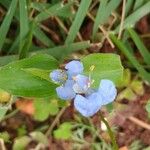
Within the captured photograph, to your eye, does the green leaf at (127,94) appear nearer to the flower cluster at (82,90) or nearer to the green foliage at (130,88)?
the green foliage at (130,88)

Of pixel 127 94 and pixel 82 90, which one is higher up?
pixel 127 94

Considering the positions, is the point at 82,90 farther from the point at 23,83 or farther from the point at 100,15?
the point at 100,15

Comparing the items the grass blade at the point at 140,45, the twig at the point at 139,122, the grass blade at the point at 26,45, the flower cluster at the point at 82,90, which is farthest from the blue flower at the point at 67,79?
the twig at the point at 139,122

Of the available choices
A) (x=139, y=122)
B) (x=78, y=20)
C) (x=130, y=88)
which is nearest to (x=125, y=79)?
(x=130, y=88)

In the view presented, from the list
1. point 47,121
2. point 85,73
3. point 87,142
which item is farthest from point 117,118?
point 85,73

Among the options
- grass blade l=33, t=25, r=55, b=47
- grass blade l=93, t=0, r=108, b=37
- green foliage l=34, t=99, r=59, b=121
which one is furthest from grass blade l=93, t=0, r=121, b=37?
green foliage l=34, t=99, r=59, b=121

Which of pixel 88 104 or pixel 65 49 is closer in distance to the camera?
pixel 88 104
